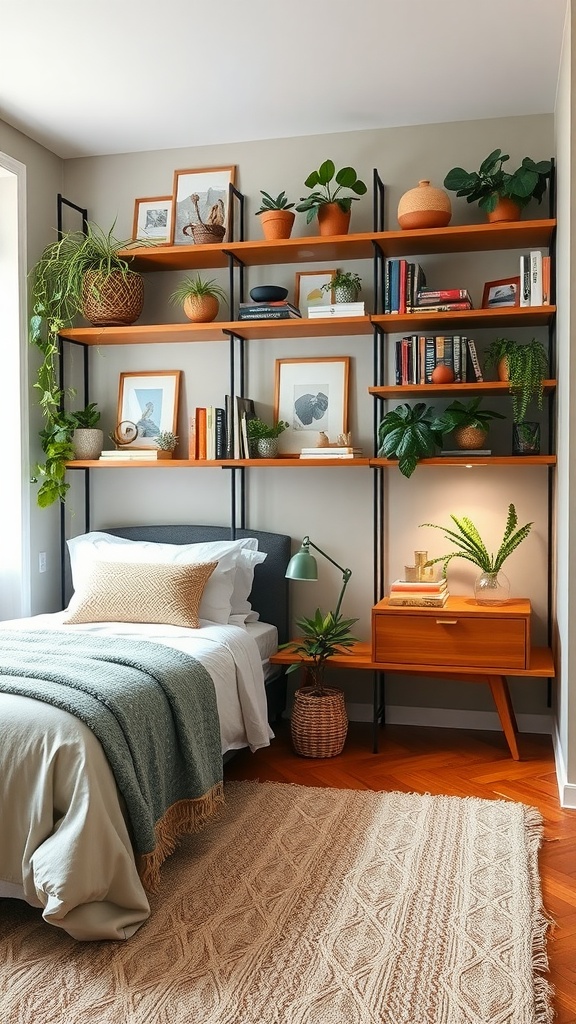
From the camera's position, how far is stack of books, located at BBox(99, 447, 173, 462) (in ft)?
14.1

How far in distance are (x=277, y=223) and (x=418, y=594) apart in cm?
180

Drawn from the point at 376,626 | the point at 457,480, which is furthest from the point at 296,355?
the point at 376,626

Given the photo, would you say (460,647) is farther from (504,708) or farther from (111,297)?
(111,297)

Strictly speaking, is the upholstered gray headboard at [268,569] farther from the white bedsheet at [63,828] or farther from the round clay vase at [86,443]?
the white bedsheet at [63,828]

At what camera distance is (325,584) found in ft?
14.4

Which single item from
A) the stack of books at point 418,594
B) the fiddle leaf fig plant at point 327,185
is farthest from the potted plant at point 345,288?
the stack of books at point 418,594

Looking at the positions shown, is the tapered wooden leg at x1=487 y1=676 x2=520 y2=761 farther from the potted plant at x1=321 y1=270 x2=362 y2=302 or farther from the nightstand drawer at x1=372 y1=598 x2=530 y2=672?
the potted plant at x1=321 y1=270 x2=362 y2=302

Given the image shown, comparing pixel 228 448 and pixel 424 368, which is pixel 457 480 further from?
pixel 228 448

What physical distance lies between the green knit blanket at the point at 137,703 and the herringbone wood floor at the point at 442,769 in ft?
2.41

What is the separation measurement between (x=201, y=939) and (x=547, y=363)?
2651 millimetres

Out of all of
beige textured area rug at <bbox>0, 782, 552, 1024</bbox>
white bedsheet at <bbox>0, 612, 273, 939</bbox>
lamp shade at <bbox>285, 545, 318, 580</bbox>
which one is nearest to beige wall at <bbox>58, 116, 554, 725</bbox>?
lamp shade at <bbox>285, 545, 318, 580</bbox>

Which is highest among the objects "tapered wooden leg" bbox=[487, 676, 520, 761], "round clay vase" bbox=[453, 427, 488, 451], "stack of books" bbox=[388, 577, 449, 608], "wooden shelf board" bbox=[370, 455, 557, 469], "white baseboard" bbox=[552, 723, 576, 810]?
"round clay vase" bbox=[453, 427, 488, 451]

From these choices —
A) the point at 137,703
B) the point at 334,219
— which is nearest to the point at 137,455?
the point at 334,219

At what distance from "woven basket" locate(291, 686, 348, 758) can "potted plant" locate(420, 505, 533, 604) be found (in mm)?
773
